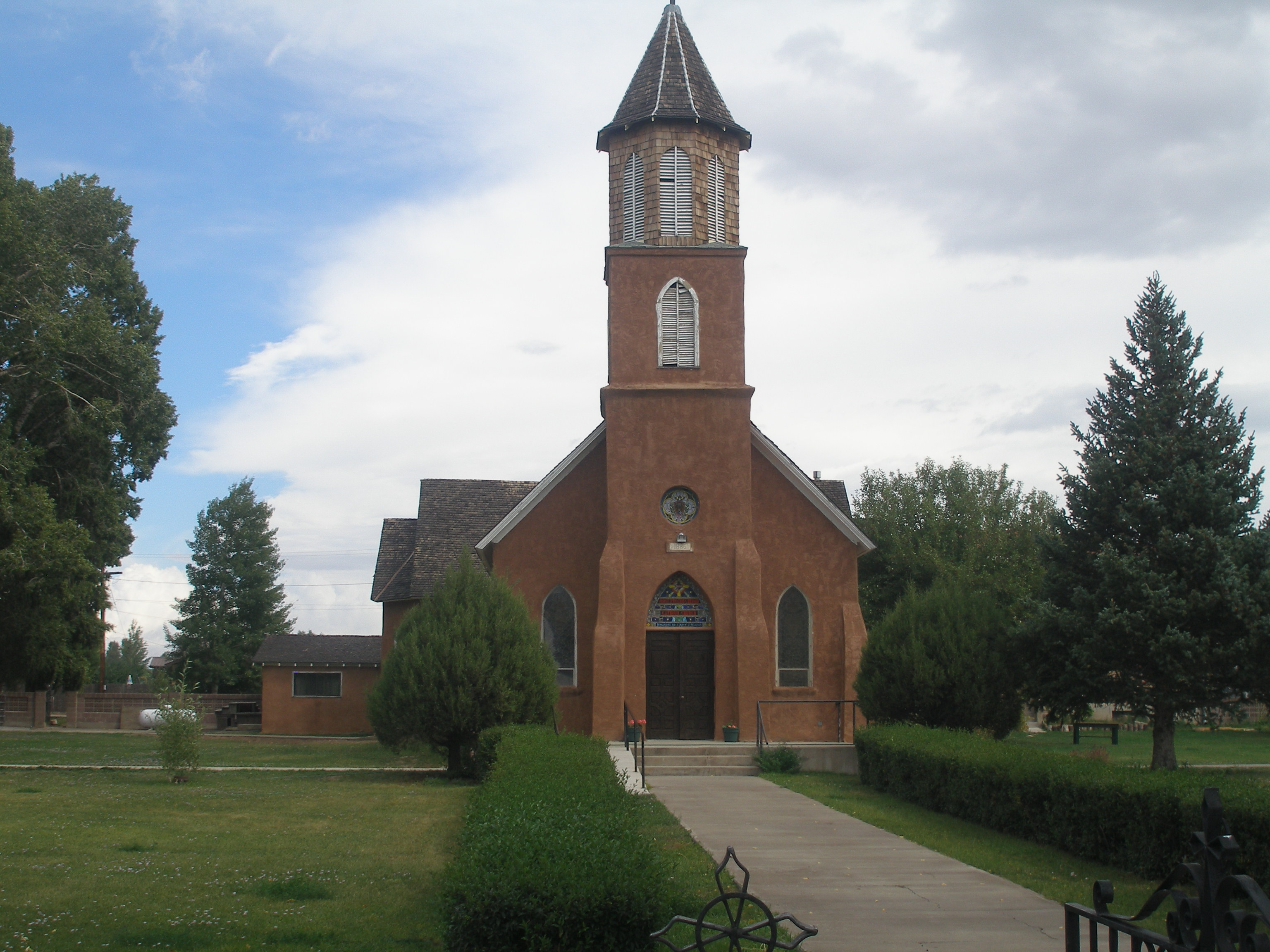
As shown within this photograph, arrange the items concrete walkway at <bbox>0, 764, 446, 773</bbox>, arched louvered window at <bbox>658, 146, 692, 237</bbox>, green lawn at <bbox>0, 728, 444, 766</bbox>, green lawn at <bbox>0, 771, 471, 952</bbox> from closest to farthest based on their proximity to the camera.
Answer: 1. green lawn at <bbox>0, 771, 471, 952</bbox>
2. concrete walkway at <bbox>0, 764, 446, 773</bbox>
3. green lawn at <bbox>0, 728, 444, 766</bbox>
4. arched louvered window at <bbox>658, 146, 692, 237</bbox>

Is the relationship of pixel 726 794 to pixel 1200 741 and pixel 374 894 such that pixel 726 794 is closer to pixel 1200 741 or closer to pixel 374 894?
pixel 374 894

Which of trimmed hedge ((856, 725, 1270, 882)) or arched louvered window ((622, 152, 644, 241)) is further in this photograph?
arched louvered window ((622, 152, 644, 241))

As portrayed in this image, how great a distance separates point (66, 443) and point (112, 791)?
14.9m

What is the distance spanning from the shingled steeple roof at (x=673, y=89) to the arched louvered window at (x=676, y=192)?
2.87ft

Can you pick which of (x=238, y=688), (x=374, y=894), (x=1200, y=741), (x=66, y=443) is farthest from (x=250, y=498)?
(x=374, y=894)

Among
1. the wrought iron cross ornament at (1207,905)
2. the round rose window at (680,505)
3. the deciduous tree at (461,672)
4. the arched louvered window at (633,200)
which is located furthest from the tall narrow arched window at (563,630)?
the wrought iron cross ornament at (1207,905)

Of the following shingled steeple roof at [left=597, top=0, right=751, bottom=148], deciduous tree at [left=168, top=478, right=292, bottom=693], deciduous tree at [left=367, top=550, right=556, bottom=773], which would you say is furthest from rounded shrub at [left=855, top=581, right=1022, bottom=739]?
deciduous tree at [left=168, top=478, right=292, bottom=693]

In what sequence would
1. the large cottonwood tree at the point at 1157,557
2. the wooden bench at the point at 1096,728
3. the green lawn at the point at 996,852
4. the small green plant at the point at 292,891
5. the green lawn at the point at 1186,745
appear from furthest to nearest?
the wooden bench at the point at 1096,728
the green lawn at the point at 1186,745
the large cottonwood tree at the point at 1157,557
the green lawn at the point at 996,852
the small green plant at the point at 292,891

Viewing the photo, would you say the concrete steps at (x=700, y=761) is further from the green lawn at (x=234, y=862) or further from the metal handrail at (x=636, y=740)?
the green lawn at (x=234, y=862)

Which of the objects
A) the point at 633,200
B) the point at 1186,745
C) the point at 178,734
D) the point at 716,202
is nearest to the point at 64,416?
the point at 178,734

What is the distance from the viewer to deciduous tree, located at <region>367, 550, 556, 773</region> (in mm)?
18297

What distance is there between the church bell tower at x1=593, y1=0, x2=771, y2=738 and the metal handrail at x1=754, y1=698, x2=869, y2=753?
0.35 m

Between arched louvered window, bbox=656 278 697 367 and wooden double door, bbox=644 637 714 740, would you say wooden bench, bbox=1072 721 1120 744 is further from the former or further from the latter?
arched louvered window, bbox=656 278 697 367

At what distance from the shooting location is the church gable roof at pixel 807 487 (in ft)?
77.1
